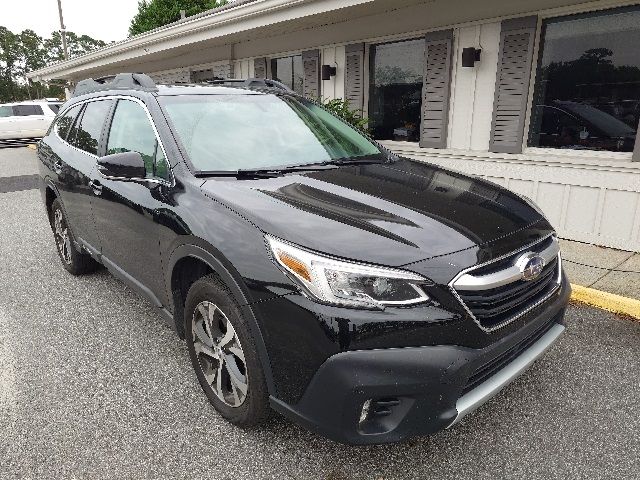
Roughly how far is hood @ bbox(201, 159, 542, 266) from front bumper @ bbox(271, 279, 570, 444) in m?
0.39

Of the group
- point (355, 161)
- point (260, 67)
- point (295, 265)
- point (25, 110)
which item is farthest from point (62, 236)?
point (25, 110)

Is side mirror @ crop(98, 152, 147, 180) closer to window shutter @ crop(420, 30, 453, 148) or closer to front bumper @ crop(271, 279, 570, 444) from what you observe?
front bumper @ crop(271, 279, 570, 444)

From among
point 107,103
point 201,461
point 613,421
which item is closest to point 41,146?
point 107,103

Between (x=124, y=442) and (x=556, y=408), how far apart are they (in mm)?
2334

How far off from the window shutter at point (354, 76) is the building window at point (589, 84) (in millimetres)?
2862

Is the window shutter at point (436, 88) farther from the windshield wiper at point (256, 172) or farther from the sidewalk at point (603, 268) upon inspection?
the windshield wiper at point (256, 172)

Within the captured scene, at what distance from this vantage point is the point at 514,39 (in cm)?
546

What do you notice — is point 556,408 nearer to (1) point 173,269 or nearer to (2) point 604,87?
(1) point 173,269

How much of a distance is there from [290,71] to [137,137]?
6714 mm

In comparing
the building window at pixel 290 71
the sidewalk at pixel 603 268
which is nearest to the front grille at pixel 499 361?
the sidewalk at pixel 603 268

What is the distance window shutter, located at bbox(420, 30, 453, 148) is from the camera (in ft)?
20.3

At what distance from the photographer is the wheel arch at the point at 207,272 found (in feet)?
6.50

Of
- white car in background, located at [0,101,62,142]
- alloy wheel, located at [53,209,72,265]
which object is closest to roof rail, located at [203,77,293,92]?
alloy wheel, located at [53,209,72,265]

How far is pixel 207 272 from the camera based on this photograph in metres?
2.41
